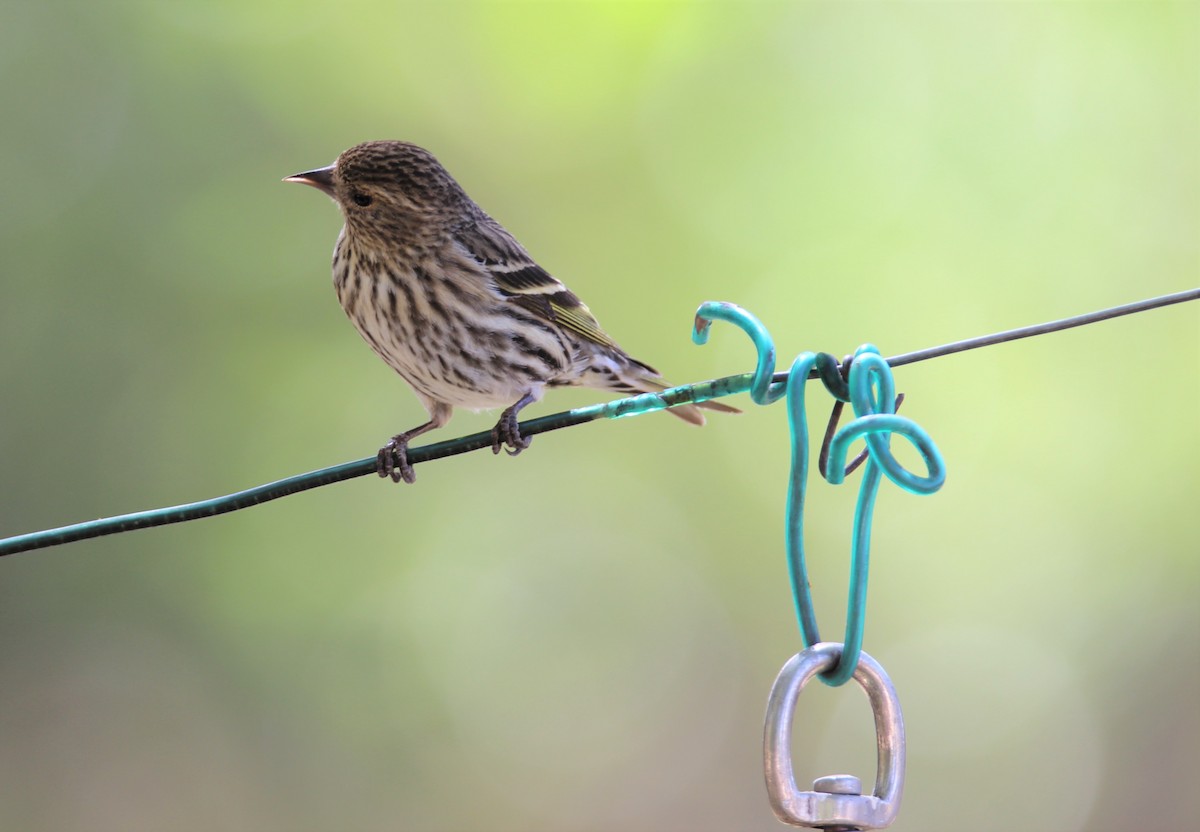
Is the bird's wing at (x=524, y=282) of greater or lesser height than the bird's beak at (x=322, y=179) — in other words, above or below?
below

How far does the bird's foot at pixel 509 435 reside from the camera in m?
4.04

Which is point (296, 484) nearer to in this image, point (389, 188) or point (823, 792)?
point (823, 792)

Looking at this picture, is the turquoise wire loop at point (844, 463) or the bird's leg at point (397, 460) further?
the bird's leg at point (397, 460)

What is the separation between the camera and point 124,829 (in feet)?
30.8

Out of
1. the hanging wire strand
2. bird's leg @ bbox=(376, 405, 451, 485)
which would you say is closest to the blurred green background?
bird's leg @ bbox=(376, 405, 451, 485)

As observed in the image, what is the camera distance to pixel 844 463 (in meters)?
2.28

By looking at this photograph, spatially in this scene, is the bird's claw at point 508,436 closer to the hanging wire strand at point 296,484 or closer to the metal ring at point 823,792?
the hanging wire strand at point 296,484

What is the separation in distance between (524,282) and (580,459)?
14.7 feet

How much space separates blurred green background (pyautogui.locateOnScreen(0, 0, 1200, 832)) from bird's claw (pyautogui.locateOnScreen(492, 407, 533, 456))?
12.6ft

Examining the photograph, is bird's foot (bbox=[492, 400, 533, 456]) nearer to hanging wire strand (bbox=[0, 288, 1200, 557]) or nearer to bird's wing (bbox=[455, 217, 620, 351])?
bird's wing (bbox=[455, 217, 620, 351])

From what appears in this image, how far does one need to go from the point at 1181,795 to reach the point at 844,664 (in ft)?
25.2

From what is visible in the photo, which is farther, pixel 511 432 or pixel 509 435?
pixel 509 435

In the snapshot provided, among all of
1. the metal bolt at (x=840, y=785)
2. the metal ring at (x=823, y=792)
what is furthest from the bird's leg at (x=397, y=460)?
the metal bolt at (x=840, y=785)

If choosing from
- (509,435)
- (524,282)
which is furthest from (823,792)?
(524,282)
